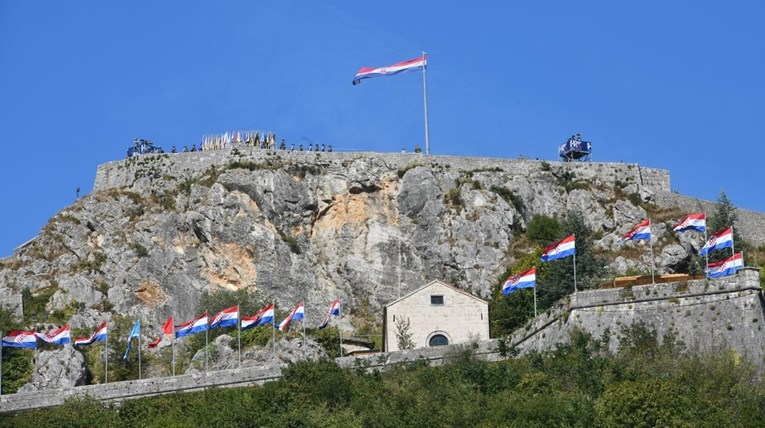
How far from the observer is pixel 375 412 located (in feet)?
207

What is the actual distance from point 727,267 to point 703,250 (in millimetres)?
1269

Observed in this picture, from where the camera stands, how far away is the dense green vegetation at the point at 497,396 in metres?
58.7

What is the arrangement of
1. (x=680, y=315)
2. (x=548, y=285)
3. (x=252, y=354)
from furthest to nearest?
(x=548, y=285) < (x=252, y=354) < (x=680, y=315)

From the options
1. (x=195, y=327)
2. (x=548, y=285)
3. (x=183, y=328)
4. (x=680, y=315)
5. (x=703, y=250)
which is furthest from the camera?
(x=548, y=285)

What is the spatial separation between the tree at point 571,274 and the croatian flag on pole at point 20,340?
21855 mm

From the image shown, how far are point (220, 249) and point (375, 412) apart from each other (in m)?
26.0

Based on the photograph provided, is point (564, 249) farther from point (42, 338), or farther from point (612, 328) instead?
point (42, 338)

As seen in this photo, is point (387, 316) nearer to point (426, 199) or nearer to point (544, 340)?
point (544, 340)

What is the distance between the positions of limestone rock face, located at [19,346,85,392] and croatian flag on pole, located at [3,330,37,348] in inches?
105

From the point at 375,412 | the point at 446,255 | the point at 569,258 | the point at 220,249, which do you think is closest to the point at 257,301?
the point at 220,249

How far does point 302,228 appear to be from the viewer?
8956cm

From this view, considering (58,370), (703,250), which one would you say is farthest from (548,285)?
(58,370)

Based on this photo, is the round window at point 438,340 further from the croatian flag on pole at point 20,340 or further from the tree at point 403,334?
the croatian flag on pole at point 20,340

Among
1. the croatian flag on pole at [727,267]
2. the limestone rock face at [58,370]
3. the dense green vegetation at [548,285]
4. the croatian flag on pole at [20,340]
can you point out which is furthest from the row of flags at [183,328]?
the croatian flag on pole at [727,267]
